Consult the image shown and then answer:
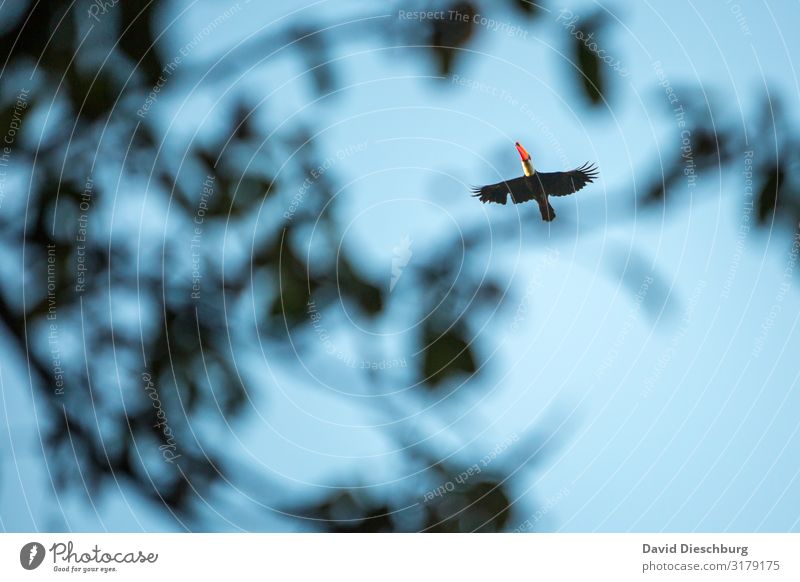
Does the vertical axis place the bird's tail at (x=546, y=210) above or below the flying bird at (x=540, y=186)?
below

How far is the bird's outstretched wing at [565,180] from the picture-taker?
0.72m

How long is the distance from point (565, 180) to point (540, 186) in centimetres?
2

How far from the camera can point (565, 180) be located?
0.72 metres

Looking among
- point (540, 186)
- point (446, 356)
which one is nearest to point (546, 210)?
point (540, 186)

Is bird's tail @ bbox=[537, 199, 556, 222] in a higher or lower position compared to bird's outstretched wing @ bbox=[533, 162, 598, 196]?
lower

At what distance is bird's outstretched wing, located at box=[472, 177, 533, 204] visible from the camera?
2.34 feet

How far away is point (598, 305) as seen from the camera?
73cm
